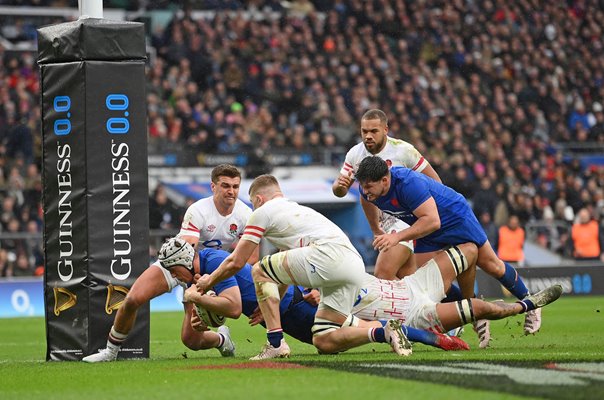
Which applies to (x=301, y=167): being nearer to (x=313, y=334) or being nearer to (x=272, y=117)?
(x=272, y=117)

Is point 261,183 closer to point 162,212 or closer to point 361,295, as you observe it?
point 361,295

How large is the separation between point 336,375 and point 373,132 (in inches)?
152

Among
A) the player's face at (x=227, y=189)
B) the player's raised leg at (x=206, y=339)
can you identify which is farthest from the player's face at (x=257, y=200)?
the player's raised leg at (x=206, y=339)

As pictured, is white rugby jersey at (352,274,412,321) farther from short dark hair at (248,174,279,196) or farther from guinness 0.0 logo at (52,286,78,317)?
guinness 0.0 logo at (52,286,78,317)

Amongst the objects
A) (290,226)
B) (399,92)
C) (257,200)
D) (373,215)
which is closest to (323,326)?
(290,226)

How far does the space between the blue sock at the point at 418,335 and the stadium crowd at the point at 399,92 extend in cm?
1272

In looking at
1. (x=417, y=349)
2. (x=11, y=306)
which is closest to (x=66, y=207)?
(x=417, y=349)

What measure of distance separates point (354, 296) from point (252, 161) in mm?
14893

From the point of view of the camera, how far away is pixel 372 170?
9984mm

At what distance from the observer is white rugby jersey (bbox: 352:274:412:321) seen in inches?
402

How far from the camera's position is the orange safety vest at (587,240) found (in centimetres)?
2338

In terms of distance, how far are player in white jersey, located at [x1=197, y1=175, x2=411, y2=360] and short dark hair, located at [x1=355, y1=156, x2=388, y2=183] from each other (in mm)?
509

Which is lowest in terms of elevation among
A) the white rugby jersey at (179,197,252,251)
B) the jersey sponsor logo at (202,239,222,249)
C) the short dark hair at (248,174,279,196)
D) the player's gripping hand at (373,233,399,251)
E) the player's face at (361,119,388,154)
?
the player's gripping hand at (373,233,399,251)

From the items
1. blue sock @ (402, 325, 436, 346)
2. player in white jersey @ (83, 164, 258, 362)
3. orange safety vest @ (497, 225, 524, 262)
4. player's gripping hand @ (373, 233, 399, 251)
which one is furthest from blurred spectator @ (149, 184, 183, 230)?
blue sock @ (402, 325, 436, 346)
